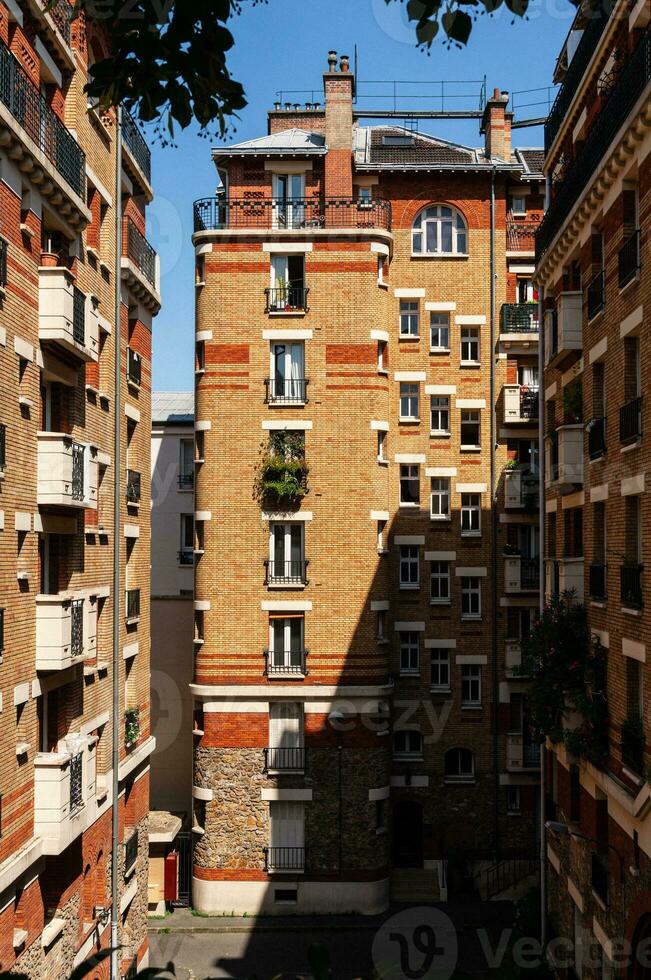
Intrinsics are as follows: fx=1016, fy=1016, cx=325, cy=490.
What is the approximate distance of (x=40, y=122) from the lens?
18.4 m

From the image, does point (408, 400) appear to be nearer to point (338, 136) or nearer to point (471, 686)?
point (338, 136)

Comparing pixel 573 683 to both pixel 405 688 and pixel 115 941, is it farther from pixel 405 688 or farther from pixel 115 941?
pixel 405 688

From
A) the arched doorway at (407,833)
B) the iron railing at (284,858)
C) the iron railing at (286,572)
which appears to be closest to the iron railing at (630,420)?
the iron railing at (286,572)

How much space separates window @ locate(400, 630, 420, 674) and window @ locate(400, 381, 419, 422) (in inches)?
305

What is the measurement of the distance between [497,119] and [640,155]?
73.2 feet

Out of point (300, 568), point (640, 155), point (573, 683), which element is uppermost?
point (640, 155)

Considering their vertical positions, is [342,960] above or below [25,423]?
below

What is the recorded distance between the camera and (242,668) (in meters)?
32.2

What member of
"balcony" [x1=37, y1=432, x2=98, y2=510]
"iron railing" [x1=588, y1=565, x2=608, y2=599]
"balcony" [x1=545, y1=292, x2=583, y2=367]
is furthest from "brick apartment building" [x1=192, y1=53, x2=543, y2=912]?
"balcony" [x1=37, y1=432, x2=98, y2=510]

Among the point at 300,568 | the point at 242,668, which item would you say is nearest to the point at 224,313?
the point at 300,568

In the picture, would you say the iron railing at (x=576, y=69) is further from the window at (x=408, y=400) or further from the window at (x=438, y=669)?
the window at (x=438, y=669)

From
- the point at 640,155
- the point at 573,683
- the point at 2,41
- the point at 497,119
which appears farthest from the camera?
the point at 497,119

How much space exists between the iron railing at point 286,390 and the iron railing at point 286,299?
7.57 ft

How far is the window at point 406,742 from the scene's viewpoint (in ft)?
116
